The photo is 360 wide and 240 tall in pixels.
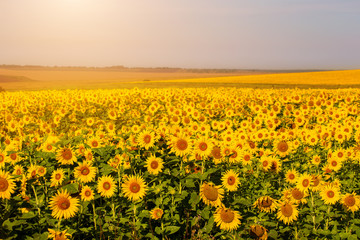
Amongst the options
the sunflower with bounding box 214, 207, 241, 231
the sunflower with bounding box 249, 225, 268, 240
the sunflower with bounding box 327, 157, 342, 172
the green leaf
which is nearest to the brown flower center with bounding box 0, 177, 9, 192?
the green leaf

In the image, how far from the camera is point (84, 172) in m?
A: 4.21

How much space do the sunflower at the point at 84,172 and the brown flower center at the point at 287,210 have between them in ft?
8.92

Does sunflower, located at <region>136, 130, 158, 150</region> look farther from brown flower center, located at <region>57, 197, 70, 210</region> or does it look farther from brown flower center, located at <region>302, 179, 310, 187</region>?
brown flower center, located at <region>302, 179, 310, 187</region>

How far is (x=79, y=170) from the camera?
421 cm

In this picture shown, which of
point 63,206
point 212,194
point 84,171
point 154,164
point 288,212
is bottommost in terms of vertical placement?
point 288,212

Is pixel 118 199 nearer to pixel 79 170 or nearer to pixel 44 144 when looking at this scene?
pixel 79 170

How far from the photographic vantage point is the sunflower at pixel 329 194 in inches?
170

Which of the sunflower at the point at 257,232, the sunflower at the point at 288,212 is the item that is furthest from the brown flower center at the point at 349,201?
the sunflower at the point at 257,232

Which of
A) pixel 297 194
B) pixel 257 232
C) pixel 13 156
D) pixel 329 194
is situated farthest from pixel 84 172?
pixel 329 194

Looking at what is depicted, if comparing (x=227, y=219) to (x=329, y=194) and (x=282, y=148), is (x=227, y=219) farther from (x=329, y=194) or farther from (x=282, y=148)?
(x=282, y=148)

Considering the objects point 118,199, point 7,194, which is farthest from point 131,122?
point 7,194

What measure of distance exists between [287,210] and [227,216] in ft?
3.28

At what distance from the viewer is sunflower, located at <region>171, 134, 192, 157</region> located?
4327mm

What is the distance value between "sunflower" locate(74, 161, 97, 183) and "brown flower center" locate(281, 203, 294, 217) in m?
2.72
